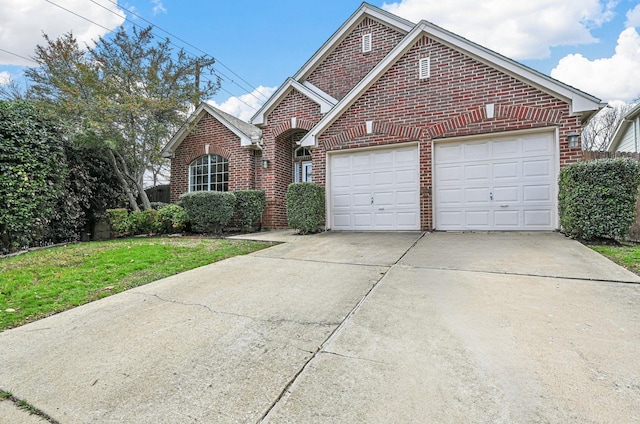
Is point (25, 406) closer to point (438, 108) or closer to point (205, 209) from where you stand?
point (205, 209)

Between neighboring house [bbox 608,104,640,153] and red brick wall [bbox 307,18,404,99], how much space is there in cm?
978

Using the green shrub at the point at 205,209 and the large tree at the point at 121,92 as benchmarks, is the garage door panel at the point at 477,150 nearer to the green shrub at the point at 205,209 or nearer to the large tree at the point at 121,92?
the green shrub at the point at 205,209

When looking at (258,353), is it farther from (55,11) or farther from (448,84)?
(55,11)

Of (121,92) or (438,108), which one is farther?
(121,92)

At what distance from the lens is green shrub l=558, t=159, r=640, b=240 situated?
536 cm

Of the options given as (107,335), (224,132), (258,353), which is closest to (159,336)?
(107,335)

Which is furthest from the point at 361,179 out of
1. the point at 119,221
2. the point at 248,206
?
the point at 119,221

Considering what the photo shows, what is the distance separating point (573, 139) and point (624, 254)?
3.06 m

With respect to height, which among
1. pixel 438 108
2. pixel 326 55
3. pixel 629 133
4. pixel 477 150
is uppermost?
pixel 326 55

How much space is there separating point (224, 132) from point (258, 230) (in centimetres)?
411

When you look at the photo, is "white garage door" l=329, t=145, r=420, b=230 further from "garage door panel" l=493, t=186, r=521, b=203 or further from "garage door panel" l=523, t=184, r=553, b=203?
"garage door panel" l=523, t=184, r=553, b=203

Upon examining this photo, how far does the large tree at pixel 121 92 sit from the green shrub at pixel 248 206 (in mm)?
3442

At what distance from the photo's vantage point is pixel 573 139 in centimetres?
676

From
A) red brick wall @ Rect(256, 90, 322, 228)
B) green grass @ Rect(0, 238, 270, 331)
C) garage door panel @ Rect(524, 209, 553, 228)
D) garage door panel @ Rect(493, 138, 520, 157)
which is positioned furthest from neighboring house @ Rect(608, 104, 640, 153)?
green grass @ Rect(0, 238, 270, 331)
